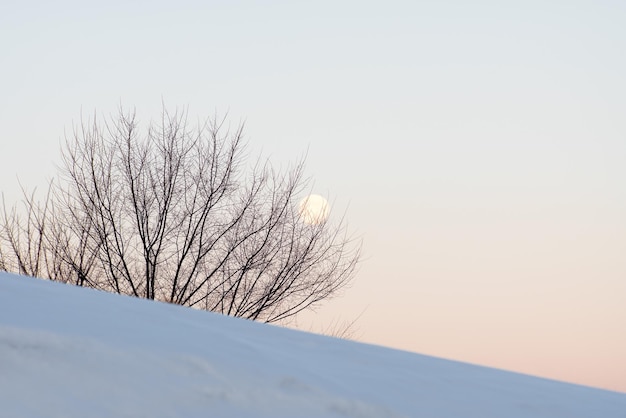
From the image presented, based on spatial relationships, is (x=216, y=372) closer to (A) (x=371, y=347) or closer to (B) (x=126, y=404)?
(B) (x=126, y=404)

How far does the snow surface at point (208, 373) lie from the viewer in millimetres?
1585

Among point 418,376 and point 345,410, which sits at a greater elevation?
point 418,376

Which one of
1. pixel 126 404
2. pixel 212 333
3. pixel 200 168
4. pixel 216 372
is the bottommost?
pixel 126 404

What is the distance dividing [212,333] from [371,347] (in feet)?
1.94

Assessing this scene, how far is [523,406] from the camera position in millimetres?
2100

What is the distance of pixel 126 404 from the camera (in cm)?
155

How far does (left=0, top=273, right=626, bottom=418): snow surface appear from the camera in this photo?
158 cm

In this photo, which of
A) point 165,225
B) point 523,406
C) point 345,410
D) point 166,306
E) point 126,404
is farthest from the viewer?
point 165,225

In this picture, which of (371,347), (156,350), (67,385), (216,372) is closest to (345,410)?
(216,372)

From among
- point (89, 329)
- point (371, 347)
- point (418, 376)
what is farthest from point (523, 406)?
point (89, 329)

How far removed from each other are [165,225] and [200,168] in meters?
1.18

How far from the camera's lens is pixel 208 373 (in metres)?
1.76

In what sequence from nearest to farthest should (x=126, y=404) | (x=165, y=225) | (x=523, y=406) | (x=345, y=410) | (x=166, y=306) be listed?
1. (x=126, y=404)
2. (x=345, y=410)
3. (x=523, y=406)
4. (x=166, y=306)
5. (x=165, y=225)

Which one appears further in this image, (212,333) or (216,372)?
(212,333)
